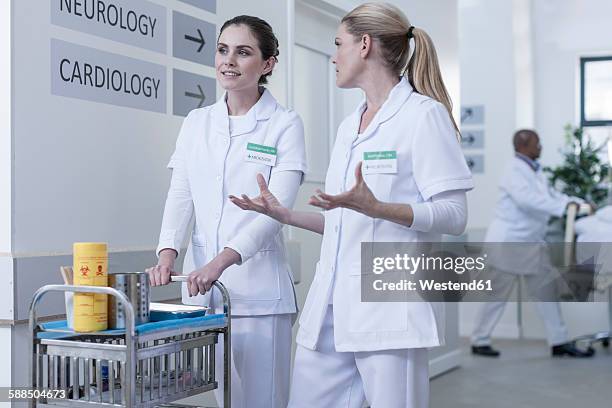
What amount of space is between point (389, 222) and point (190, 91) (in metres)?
1.47

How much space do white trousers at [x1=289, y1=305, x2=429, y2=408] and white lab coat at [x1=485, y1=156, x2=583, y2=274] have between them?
480 cm

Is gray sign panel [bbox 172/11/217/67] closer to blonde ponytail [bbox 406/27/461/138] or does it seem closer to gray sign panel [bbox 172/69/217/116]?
gray sign panel [bbox 172/69/217/116]

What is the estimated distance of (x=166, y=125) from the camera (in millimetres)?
3205

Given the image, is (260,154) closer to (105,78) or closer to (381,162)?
(381,162)

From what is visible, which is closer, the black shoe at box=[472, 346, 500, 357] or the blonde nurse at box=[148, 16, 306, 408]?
the blonde nurse at box=[148, 16, 306, 408]

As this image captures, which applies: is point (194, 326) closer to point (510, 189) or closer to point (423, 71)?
point (423, 71)

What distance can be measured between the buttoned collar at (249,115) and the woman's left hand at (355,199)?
2.25ft

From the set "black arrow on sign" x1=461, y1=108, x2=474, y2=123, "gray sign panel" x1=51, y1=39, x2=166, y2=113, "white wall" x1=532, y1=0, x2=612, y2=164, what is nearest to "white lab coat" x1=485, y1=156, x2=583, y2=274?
"black arrow on sign" x1=461, y1=108, x2=474, y2=123

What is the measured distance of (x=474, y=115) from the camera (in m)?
8.00

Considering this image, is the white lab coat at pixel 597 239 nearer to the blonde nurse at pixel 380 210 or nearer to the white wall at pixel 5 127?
the blonde nurse at pixel 380 210

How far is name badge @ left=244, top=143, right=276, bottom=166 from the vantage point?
98.0 inches

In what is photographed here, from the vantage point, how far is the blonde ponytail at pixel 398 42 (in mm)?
2166

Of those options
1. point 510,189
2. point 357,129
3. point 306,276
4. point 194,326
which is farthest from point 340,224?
point 510,189

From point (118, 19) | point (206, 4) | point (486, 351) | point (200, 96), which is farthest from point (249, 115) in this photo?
point (486, 351)
